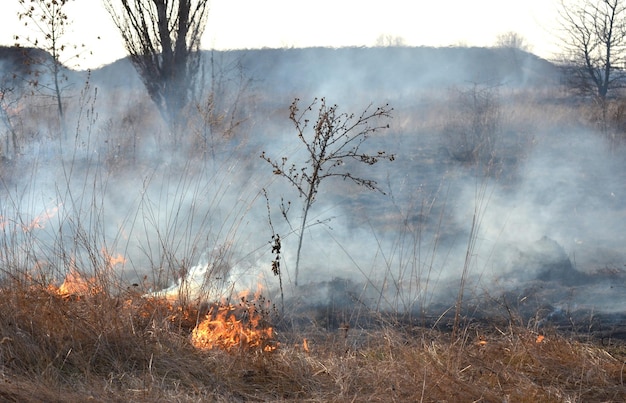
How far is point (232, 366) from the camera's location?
3.47m

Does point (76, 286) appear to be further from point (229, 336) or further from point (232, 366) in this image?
point (232, 366)

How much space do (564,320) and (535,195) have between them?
4.56m

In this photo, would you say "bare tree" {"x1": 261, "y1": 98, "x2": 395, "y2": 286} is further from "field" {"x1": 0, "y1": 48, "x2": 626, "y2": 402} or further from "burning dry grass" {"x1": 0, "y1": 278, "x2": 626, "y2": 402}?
"burning dry grass" {"x1": 0, "y1": 278, "x2": 626, "y2": 402}

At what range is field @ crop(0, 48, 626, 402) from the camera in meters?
3.33

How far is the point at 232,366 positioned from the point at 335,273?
325 cm

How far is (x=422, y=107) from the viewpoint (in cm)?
1698

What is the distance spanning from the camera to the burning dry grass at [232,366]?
10.2ft

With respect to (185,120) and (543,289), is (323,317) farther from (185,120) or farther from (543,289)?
(185,120)

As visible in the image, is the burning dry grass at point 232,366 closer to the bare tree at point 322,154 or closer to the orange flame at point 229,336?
the orange flame at point 229,336

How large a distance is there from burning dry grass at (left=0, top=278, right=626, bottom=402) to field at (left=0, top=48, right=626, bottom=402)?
0.01 m

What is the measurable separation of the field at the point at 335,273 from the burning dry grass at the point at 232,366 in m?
0.01

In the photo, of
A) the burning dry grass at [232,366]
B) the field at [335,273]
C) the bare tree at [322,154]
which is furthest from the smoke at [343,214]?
the burning dry grass at [232,366]

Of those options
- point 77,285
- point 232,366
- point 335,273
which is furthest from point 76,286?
point 335,273

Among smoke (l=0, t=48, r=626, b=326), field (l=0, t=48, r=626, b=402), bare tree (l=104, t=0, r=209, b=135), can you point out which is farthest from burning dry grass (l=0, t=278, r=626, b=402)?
bare tree (l=104, t=0, r=209, b=135)
